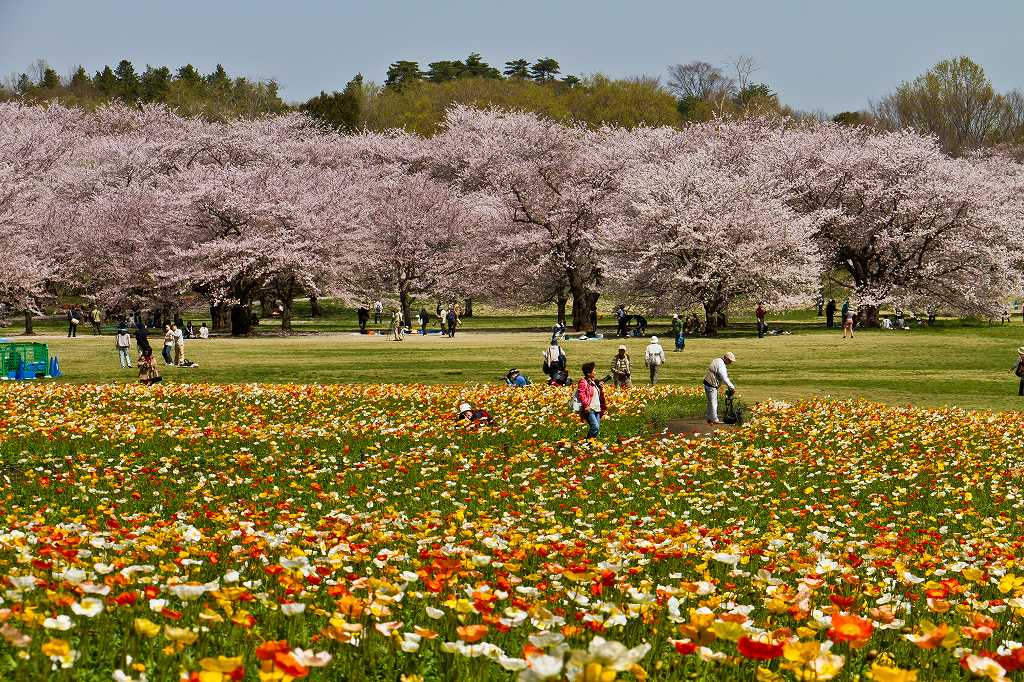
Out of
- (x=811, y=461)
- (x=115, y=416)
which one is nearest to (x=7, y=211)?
(x=115, y=416)

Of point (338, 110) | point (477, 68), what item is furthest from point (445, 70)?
point (338, 110)

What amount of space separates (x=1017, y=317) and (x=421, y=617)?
86188 mm

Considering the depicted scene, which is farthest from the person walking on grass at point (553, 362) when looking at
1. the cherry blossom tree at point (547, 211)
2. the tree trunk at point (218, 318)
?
the tree trunk at point (218, 318)

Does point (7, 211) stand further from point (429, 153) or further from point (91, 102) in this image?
point (91, 102)

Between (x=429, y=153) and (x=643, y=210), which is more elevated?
(x=429, y=153)

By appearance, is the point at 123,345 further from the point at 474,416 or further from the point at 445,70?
the point at 445,70

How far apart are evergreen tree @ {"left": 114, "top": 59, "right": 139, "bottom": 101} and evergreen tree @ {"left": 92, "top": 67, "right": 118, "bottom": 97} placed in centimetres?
72

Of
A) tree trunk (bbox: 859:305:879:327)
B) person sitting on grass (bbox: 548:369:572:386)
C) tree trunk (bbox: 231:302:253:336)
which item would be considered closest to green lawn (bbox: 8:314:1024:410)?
person sitting on grass (bbox: 548:369:572:386)

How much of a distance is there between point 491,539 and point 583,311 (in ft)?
225

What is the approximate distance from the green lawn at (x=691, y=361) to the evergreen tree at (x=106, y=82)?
99177 mm

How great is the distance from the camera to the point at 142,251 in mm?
74625

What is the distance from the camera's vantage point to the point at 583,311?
77.1m

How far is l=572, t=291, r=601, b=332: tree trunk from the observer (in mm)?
73938

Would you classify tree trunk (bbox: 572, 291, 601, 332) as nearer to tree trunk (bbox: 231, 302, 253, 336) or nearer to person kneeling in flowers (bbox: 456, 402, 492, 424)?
tree trunk (bbox: 231, 302, 253, 336)
